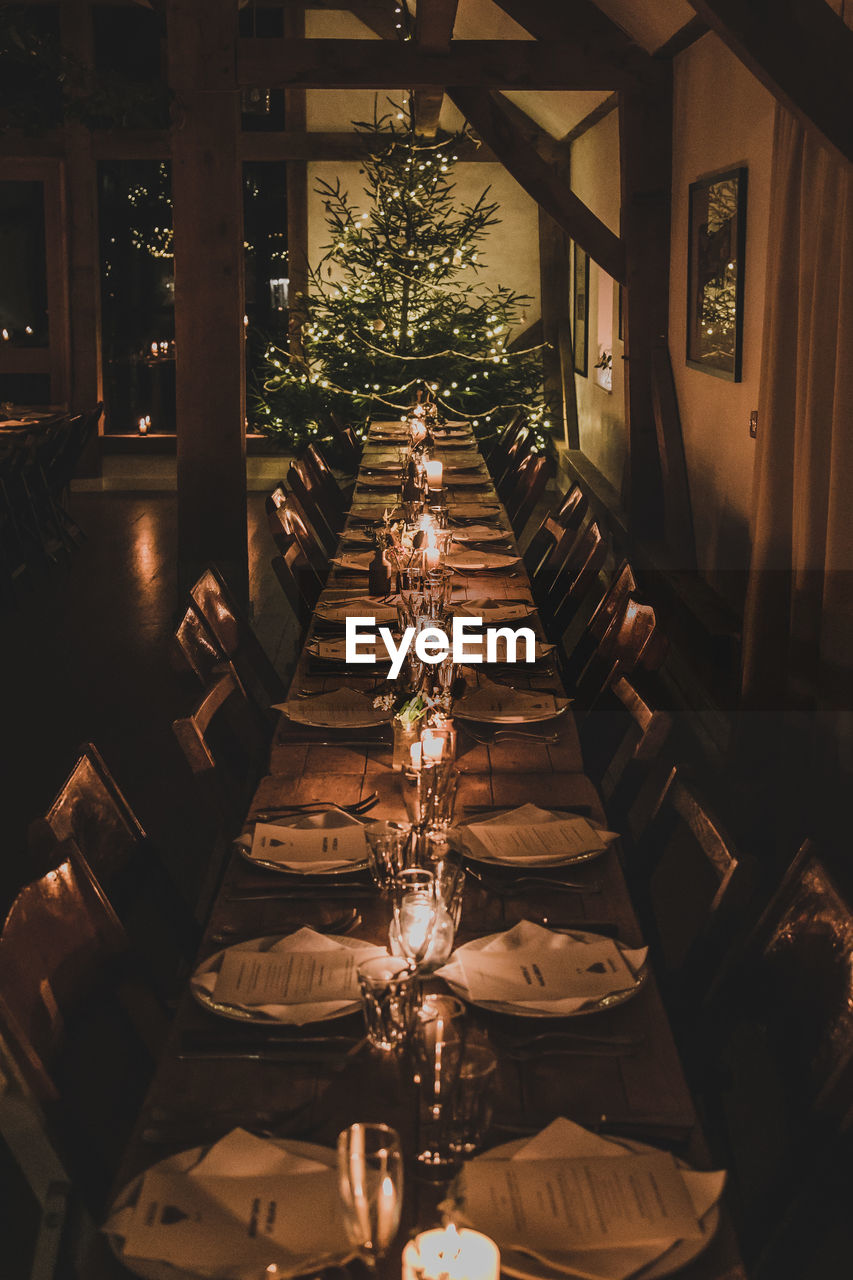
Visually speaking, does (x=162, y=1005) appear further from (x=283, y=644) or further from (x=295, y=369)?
(x=295, y=369)

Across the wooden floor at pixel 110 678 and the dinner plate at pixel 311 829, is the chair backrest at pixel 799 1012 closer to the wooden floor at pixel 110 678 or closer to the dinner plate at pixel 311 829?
the dinner plate at pixel 311 829

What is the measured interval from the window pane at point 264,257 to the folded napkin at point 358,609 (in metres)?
8.51

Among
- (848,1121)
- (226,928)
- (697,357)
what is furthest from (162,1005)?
(697,357)

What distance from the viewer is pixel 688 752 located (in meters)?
4.93

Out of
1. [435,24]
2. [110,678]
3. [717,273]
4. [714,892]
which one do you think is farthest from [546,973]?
[435,24]

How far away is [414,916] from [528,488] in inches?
203

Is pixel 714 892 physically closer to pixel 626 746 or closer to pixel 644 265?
pixel 626 746

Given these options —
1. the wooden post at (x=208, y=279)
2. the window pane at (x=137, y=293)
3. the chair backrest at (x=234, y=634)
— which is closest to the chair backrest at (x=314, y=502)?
the wooden post at (x=208, y=279)

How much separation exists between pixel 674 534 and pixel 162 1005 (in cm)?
529

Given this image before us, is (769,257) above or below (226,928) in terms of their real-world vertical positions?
above

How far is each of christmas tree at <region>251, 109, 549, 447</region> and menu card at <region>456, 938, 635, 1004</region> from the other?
859 cm

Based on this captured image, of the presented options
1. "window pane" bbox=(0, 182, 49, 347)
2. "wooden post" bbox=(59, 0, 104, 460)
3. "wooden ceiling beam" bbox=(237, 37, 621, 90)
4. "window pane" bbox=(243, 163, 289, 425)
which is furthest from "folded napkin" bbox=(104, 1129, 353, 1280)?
"window pane" bbox=(243, 163, 289, 425)

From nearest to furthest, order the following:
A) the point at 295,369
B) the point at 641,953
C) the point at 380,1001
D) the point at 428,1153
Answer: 1. the point at 428,1153
2. the point at 380,1001
3. the point at 641,953
4. the point at 295,369

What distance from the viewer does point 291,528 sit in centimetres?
480
